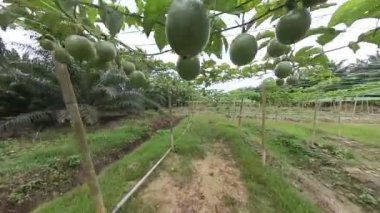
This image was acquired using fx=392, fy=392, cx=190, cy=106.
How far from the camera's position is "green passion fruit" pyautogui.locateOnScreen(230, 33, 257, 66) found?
79 centimetres

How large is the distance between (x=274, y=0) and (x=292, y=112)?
19.4 metres

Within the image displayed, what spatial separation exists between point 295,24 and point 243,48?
0.13m

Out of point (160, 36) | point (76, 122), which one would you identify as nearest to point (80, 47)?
point (160, 36)

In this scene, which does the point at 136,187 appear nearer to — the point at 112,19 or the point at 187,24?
the point at 112,19

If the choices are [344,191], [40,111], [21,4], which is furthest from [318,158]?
[21,4]

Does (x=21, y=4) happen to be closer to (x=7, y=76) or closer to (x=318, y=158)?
(x=318, y=158)

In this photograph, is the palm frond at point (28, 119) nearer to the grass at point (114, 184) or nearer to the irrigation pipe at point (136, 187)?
the grass at point (114, 184)

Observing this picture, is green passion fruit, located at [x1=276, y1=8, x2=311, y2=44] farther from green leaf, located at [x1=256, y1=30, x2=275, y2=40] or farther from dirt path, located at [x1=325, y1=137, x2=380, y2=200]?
dirt path, located at [x1=325, y1=137, x2=380, y2=200]

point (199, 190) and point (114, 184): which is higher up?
point (114, 184)

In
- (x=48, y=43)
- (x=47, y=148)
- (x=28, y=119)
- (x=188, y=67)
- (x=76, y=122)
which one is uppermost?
(x=48, y=43)

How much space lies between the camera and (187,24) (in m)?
0.59

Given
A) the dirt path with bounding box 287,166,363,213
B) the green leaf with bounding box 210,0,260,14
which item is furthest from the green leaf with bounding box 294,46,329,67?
the dirt path with bounding box 287,166,363,213

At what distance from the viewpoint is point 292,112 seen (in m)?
19.7

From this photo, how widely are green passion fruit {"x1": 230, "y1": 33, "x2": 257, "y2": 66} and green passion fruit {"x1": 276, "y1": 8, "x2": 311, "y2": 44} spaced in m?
0.08
